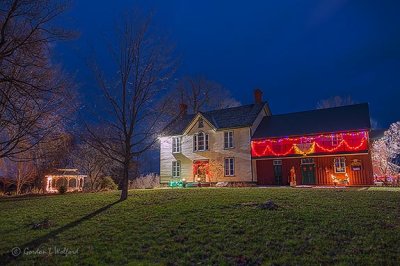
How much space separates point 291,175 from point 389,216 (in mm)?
16067

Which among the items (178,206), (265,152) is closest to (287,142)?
(265,152)

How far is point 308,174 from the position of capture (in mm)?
25797

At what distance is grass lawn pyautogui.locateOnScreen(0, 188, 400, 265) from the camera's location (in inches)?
279

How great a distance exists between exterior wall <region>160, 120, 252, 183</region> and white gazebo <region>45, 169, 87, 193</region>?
8.25 meters

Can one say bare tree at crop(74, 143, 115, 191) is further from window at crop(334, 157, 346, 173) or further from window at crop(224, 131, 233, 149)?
window at crop(334, 157, 346, 173)

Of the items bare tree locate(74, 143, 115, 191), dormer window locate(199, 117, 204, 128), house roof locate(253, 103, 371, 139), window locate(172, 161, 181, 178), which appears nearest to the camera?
house roof locate(253, 103, 371, 139)

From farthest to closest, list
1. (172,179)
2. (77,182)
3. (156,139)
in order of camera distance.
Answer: (172,179) < (77,182) < (156,139)

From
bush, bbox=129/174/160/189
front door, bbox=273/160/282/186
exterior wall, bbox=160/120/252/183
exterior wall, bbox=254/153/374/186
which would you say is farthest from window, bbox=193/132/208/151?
front door, bbox=273/160/282/186

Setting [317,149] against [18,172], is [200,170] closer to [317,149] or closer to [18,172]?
[317,149]

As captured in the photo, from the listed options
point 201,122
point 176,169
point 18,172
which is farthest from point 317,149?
point 18,172

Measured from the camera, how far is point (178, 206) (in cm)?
1269

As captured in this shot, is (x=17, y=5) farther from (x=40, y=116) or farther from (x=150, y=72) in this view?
(x=150, y=72)

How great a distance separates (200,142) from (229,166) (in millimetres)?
3951

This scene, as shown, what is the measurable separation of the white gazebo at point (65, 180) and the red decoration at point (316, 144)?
1644cm
